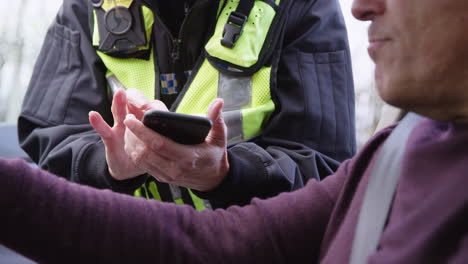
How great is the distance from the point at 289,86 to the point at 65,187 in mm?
788

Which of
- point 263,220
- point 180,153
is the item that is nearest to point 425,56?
point 263,220

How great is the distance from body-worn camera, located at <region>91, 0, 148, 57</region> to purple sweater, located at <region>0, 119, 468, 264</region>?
2.26 feet

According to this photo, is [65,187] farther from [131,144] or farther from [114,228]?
[131,144]

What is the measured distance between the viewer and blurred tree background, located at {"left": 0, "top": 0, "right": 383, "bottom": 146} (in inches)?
80.5

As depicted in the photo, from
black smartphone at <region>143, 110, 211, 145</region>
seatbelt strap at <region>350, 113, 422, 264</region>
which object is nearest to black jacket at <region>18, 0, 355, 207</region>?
black smartphone at <region>143, 110, 211, 145</region>

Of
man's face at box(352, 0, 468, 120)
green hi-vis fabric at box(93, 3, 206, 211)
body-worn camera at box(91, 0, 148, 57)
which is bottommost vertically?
green hi-vis fabric at box(93, 3, 206, 211)

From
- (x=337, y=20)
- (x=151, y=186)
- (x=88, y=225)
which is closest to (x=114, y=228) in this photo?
(x=88, y=225)

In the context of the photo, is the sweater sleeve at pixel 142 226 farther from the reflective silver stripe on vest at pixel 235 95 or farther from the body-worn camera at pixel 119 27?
the body-worn camera at pixel 119 27

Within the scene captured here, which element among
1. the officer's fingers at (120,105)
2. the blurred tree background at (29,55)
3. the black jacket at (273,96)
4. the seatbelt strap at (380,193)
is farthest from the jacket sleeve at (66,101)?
the seatbelt strap at (380,193)

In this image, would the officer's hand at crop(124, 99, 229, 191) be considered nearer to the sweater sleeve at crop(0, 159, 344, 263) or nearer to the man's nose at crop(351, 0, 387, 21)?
the sweater sleeve at crop(0, 159, 344, 263)

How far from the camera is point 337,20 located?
1499 mm

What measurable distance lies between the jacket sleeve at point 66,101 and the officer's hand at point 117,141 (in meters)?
0.11

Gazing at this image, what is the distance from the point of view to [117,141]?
4.04 feet

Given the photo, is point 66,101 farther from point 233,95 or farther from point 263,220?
point 263,220
